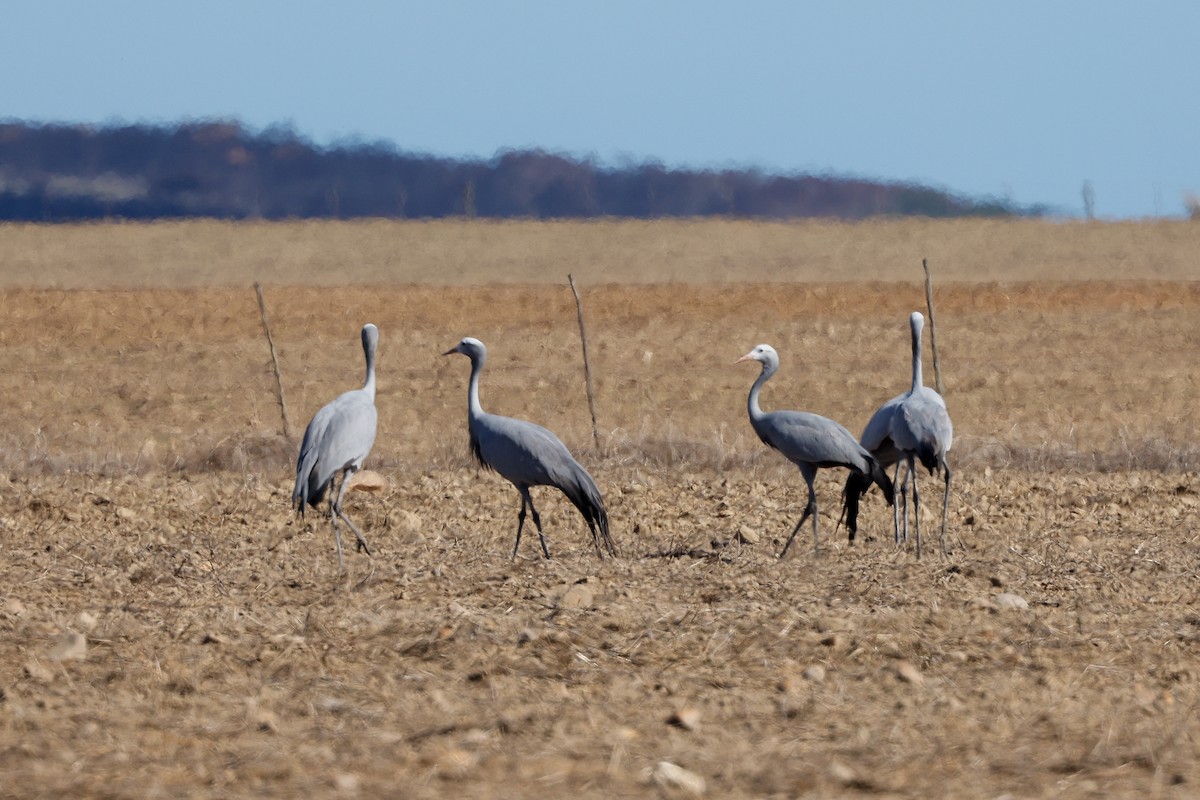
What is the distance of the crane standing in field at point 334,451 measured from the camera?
1032 centimetres

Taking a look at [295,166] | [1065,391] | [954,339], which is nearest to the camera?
[1065,391]

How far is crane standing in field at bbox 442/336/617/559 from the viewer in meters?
9.95

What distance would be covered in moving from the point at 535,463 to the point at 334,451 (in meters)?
1.30

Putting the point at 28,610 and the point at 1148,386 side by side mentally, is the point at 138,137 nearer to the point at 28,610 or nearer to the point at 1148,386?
the point at 1148,386

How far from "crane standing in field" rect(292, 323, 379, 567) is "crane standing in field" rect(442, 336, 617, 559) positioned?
0.75m

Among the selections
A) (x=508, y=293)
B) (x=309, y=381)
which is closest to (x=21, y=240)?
(x=508, y=293)

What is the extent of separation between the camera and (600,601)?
799 cm

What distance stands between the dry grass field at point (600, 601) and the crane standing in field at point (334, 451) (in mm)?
361

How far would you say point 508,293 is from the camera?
34312 millimetres

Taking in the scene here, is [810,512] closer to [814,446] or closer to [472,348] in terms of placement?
[814,446]

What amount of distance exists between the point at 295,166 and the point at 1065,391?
25763 mm

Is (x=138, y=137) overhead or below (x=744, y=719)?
overhead

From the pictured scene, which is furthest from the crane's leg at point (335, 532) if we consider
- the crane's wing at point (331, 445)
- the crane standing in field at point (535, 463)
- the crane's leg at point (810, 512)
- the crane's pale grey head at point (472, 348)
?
the crane's leg at point (810, 512)

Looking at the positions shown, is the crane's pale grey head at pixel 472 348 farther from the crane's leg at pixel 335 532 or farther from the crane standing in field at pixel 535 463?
the crane's leg at pixel 335 532
